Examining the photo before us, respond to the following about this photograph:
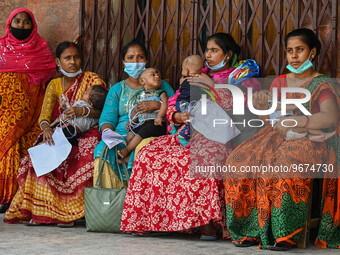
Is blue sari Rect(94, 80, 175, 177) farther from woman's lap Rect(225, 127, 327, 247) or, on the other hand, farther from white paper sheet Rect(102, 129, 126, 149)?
woman's lap Rect(225, 127, 327, 247)

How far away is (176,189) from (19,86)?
236cm

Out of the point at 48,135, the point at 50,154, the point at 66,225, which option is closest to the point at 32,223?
the point at 66,225

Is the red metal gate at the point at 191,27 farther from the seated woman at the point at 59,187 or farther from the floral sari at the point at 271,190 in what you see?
the seated woman at the point at 59,187

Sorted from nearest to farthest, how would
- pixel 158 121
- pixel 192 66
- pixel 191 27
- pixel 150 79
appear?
pixel 192 66, pixel 158 121, pixel 150 79, pixel 191 27

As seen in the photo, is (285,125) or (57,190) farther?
(57,190)

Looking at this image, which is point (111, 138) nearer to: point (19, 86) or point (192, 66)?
point (192, 66)

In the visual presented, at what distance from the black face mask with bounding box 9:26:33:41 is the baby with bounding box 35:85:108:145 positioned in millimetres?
916

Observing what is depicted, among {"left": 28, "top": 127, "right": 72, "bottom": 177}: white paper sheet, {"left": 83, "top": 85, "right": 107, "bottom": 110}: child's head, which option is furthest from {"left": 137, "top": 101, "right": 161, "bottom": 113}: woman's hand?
{"left": 28, "top": 127, "right": 72, "bottom": 177}: white paper sheet

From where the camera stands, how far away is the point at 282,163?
389cm

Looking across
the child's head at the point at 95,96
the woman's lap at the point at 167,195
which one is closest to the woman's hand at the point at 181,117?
the woman's lap at the point at 167,195

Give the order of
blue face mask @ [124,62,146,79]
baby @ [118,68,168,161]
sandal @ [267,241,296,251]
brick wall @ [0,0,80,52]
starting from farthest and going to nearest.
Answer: brick wall @ [0,0,80,52]
blue face mask @ [124,62,146,79]
baby @ [118,68,168,161]
sandal @ [267,241,296,251]

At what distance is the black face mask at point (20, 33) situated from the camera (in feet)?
19.2

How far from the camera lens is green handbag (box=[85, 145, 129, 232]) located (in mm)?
4602

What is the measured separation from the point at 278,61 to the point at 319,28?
16.9 inches
